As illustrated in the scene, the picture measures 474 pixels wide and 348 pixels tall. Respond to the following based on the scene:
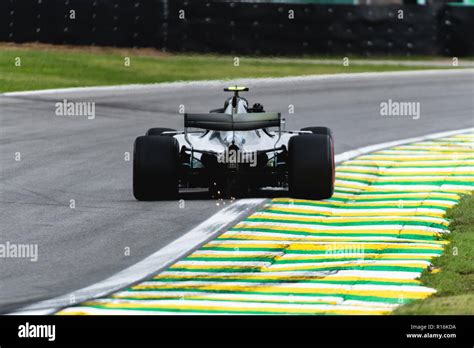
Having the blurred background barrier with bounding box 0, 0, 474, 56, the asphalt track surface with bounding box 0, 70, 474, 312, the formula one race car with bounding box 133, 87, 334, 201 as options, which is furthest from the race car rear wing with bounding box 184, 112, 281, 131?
the blurred background barrier with bounding box 0, 0, 474, 56

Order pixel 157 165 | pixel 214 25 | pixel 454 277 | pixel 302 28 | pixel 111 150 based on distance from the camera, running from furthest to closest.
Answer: pixel 302 28
pixel 214 25
pixel 111 150
pixel 157 165
pixel 454 277

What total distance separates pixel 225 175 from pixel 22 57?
716 inches

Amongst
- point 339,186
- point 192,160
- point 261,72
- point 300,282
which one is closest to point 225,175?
point 192,160

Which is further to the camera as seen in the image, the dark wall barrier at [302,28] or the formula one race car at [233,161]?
the dark wall barrier at [302,28]

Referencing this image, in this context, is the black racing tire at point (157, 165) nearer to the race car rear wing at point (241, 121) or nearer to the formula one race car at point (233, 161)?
the formula one race car at point (233, 161)

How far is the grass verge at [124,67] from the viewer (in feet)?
99.5

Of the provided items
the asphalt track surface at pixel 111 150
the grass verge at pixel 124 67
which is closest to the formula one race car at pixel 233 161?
the asphalt track surface at pixel 111 150

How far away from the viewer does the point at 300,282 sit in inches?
443

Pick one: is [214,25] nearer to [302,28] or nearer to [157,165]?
[302,28]

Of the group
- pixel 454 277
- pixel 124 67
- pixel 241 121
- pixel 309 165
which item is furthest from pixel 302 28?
pixel 454 277

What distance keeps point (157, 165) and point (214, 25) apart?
1912 centimetres

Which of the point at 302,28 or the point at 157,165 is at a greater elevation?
the point at 302,28

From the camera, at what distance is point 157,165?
14.6 metres

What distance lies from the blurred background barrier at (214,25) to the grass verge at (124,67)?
274 millimetres
